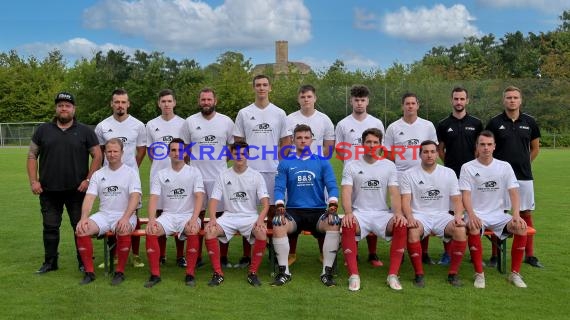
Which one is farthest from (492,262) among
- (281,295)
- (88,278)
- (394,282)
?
(88,278)

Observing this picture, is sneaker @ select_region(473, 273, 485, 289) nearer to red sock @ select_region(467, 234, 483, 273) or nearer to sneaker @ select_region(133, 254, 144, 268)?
red sock @ select_region(467, 234, 483, 273)

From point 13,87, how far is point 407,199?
139 ft

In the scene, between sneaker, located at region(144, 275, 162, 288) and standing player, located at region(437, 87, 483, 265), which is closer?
sneaker, located at region(144, 275, 162, 288)

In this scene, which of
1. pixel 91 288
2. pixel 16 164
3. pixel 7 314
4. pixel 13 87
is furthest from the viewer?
pixel 13 87

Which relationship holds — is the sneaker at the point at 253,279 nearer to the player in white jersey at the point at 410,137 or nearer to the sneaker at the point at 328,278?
the sneaker at the point at 328,278

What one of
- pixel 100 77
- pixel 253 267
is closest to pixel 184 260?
pixel 253 267

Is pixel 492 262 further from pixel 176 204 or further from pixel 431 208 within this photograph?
pixel 176 204

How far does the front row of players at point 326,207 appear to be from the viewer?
5.03 m

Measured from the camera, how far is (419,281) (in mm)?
4969

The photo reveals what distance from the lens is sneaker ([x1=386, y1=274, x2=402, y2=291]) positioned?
4836 mm

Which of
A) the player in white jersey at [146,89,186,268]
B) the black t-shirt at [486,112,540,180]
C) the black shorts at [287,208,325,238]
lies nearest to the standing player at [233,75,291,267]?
the black shorts at [287,208,325,238]

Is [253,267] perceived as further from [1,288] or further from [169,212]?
[1,288]

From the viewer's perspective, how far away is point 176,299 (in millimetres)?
4590

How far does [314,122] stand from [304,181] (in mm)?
1059
